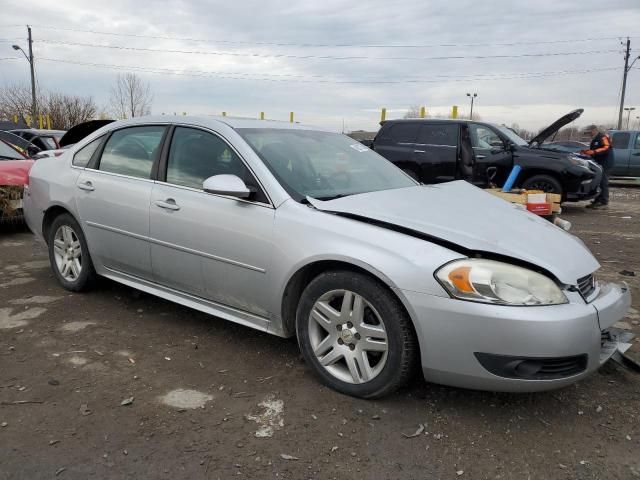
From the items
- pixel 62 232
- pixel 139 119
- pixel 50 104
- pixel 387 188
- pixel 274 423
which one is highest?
pixel 50 104

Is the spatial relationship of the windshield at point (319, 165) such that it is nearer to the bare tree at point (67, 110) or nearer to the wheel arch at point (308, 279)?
the wheel arch at point (308, 279)

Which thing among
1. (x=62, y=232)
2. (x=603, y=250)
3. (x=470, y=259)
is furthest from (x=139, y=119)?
(x=603, y=250)

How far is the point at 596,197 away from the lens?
35.2 feet

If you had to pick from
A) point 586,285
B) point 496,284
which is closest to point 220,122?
point 496,284

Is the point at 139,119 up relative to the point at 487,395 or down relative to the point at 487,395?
up

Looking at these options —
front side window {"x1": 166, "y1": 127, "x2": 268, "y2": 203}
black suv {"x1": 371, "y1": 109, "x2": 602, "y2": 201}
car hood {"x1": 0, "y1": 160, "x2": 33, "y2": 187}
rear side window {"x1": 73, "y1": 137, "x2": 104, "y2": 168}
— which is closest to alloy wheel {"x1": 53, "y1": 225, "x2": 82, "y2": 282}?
rear side window {"x1": 73, "y1": 137, "x2": 104, "y2": 168}

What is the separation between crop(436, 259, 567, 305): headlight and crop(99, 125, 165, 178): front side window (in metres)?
2.40

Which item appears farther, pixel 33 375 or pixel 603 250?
pixel 603 250

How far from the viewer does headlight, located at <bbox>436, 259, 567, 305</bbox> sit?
2448 millimetres

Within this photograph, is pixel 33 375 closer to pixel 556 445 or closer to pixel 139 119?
pixel 139 119

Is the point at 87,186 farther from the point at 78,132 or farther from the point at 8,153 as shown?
the point at 8,153

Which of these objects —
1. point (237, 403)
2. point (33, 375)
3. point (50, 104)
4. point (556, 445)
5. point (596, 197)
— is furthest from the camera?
point (50, 104)

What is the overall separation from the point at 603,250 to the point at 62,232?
243 inches

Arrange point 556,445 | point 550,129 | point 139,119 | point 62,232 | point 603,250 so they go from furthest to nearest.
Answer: point 550,129
point 603,250
point 62,232
point 139,119
point 556,445
